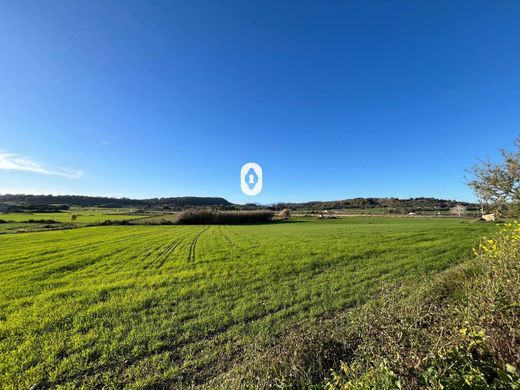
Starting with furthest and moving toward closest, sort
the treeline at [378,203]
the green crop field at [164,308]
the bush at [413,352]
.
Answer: the treeline at [378,203] < the green crop field at [164,308] < the bush at [413,352]

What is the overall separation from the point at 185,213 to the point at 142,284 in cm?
6999

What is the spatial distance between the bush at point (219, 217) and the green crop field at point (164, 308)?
6216 cm

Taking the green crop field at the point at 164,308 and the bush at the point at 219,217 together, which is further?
the bush at the point at 219,217

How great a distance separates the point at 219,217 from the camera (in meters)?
83.6

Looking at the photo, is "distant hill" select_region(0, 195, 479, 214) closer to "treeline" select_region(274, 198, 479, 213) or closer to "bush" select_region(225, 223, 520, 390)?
"treeline" select_region(274, 198, 479, 213)

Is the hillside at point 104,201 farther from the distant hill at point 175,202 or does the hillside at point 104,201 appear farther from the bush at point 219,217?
the bush at point 219,217

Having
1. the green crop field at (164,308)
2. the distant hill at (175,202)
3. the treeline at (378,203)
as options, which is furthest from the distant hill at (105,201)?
the green crop field at (164,308)

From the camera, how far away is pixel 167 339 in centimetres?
656

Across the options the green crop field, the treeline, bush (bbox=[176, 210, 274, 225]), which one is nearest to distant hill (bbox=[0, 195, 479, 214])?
the treeline

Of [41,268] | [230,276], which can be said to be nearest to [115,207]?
[41,268]

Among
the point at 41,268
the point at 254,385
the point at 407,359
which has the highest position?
the point at 407,359

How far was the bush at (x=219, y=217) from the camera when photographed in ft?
259

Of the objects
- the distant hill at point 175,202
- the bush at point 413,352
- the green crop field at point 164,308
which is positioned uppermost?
the distant hill at point 175,202

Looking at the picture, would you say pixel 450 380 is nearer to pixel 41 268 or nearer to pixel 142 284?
pixel 142 284
